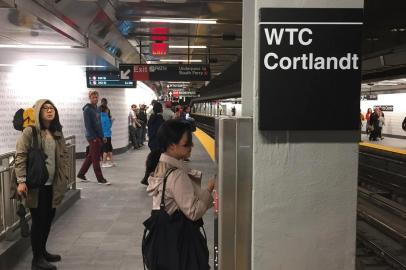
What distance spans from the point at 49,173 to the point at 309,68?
3.10 m

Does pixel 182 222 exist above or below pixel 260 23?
below

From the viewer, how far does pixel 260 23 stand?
166 centimetres

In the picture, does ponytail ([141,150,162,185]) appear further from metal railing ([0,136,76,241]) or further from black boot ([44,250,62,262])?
black boot ([44,250,62,262])

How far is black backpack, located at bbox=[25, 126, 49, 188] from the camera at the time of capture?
3965 mm

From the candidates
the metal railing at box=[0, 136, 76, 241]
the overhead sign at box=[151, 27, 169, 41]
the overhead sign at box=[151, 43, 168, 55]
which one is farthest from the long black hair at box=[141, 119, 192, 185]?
the overhead sign at box=[151, 43, 168, 55]

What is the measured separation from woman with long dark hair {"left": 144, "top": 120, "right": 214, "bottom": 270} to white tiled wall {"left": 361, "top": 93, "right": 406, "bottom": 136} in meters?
21.9

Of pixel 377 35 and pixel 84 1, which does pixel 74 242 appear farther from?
pixel 377 35

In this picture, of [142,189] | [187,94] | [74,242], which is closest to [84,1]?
[142,189]

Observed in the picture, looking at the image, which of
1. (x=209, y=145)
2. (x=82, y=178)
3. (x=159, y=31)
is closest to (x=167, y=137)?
(x=82, y=178)

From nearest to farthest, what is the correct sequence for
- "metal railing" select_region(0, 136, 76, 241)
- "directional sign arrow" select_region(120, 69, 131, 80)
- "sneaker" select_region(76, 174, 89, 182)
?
"metal railing" select_region(0, 136, 76, 241) → "sneaker" select_region(76, 174, 89, 182) → "directional sign arrow" select_region(120, 69, 131, 80)

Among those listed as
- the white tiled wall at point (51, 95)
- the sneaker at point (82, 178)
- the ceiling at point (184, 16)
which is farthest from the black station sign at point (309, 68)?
the white tiled wall at point (51, 95)

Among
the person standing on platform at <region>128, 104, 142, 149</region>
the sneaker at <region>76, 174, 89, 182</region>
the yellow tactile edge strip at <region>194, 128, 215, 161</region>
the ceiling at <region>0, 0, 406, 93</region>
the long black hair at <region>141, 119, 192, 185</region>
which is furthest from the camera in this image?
the person standing on platform at <region>128, 104, 142, 149</region>

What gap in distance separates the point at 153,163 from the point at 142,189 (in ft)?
20.0

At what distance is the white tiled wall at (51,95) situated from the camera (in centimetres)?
1102
